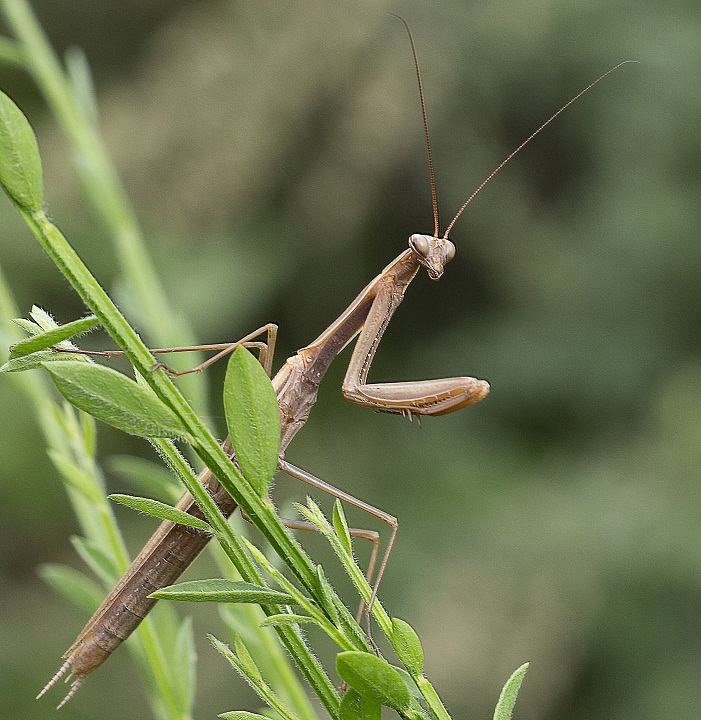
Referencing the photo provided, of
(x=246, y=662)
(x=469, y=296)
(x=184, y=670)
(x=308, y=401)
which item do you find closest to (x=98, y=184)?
(x=308, y=401)

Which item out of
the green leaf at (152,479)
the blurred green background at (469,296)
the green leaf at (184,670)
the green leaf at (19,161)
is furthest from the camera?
the blurred green background at (469,296)

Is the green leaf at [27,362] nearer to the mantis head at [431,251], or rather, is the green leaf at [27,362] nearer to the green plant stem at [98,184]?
the green plant stem at [98,184]

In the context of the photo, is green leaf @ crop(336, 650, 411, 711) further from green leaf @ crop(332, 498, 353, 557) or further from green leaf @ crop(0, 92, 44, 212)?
green leaf @ crop(0, 92, 44, 212)

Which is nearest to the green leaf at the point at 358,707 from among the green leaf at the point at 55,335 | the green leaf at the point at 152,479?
the green leaf at the point at 55,335

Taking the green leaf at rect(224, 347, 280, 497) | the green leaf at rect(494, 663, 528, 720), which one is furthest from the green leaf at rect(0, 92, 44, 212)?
the green leaf at rect(494, 663, 528, 720)

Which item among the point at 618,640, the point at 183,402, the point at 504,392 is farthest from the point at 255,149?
the point at 183,402
